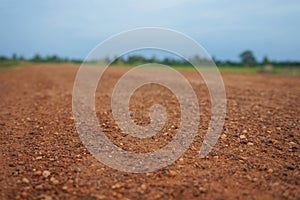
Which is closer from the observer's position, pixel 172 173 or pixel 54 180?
pixel 54 180

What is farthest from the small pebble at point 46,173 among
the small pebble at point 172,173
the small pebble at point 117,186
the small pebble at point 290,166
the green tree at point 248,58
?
the green tree at point 248,58

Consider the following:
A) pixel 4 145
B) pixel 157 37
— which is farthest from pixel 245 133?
pixel 4 145

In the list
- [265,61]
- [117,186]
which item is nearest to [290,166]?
[117,186]

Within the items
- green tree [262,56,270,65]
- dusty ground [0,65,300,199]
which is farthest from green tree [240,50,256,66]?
dusty ground [0,65,300,199]

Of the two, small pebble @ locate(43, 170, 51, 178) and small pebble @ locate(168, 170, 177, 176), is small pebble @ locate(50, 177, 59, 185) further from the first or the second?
small pebble @ locate(168, 170, 177, 176)

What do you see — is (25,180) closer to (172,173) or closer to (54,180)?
(54,180)

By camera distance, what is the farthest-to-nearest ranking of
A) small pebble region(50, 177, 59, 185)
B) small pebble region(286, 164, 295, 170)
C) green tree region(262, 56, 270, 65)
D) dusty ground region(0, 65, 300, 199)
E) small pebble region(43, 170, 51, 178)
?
green tree region(262, 56, 270, 65)
small pebble region(286, 164, 295, 170)
small pebble region(43, 170, 51, 178)
small pebble region(50, 177, 59, 185)
dusty ground region(0, 65, 300, 199)

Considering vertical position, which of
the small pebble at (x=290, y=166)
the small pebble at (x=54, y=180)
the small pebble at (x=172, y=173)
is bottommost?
the small pebble at (x=54, y=180)

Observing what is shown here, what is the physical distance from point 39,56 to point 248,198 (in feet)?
184

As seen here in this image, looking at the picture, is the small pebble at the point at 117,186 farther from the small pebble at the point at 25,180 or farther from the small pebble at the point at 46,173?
the small pebble at the point at 25,180

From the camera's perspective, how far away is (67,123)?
4324mm

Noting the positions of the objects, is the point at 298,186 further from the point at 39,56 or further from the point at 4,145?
the point at 39,56

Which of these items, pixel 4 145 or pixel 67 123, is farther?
pixel 67 123

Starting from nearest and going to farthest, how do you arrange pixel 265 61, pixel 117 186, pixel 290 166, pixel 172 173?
pixel 117 186 → pixel 172 173 → pixel 290 166 → pixel 265 61
